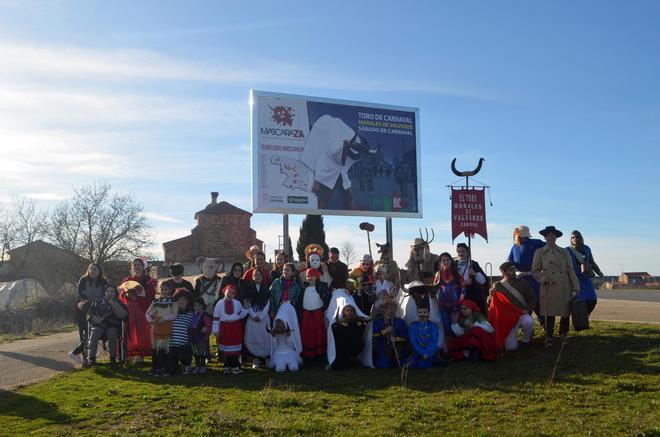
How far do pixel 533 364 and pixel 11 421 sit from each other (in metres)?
6.51

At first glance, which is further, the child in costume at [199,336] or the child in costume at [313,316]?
the child in costume at [313,316]

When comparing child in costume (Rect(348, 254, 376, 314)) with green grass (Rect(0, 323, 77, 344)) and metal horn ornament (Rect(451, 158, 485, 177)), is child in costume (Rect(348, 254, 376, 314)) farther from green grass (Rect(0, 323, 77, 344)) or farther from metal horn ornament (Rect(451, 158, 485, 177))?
green grass (Rect(0, 323, 77, 344))

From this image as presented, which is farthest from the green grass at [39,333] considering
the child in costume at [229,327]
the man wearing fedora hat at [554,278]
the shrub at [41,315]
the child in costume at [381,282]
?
the man wearing fedora hat at [554,278]

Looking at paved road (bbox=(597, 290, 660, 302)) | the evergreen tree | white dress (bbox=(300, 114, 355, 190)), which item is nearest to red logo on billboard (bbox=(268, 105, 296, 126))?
white dress (bbox=(300, 114, 355, 190))

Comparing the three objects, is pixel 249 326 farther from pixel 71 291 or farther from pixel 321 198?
pixel 71 291

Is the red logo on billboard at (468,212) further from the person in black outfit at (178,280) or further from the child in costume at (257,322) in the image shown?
the person in black outfit at (178,280)

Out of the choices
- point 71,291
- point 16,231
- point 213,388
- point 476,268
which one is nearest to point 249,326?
point 213,388

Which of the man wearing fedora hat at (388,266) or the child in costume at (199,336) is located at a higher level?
the man wearing fedora hat at (388,266)

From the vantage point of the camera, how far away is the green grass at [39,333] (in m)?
17.0

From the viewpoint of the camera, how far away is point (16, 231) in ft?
Answer: 149

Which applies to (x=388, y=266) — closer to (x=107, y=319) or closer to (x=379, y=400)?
(x=379, y=400)

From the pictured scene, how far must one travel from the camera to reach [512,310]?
9.70 m

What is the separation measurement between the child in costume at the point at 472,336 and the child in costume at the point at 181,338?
3.94 meters

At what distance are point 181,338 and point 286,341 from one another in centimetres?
156
